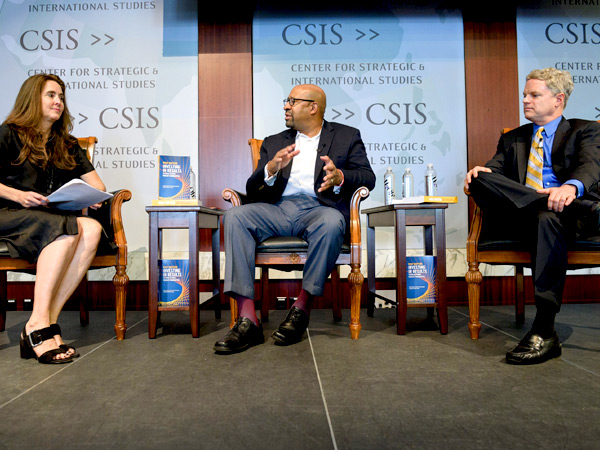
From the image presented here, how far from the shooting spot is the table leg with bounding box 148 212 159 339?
7.28ft

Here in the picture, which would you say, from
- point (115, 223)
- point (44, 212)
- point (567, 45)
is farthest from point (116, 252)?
point (567, 45)

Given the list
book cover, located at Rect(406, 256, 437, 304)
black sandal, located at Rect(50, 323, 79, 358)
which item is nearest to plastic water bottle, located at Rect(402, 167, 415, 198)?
book cover, located at Rect(406, 256, 437, 304)

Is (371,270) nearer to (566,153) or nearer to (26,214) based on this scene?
(566,153)

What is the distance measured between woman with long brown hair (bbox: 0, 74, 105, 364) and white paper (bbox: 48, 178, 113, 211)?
1.9 inches

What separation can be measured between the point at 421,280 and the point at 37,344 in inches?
71.8

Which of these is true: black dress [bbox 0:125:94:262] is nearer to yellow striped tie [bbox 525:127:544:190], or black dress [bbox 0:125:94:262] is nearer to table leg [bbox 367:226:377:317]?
table leg [bbox 367:226:377:317]

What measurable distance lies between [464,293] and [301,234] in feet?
5.55

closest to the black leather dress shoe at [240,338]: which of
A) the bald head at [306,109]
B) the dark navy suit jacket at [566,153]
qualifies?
the bald head at [306,109]

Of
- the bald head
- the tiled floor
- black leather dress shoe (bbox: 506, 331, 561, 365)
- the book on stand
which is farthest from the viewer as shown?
the bald head

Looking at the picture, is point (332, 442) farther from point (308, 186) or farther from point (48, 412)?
point (308, 186)

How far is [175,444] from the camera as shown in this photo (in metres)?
1.00

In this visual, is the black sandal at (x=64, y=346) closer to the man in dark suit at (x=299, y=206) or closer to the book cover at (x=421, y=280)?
the man in dark suit at (x=299, y=206)

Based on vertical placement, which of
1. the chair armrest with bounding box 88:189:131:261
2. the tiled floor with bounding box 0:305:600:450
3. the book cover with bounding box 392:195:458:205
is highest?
the book cover with bounding box 392:195:458:205

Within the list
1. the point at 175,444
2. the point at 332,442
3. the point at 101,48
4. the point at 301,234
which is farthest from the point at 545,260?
the point at 101,48
